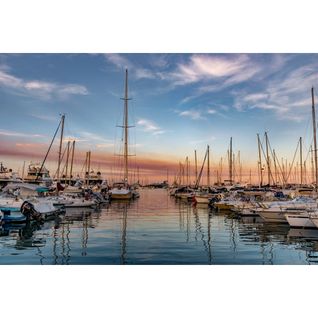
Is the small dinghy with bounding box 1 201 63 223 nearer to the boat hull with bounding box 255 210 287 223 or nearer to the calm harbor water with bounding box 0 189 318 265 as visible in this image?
the calm harbor water with bounding box 0 189 318 265

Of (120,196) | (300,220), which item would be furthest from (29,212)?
(120,196)

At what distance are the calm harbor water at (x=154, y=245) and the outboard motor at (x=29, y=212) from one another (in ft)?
4.42

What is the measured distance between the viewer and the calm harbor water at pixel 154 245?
774 cm

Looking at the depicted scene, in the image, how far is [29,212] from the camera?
48.1 feet

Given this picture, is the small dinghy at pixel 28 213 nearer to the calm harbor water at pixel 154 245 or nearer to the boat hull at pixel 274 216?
the calm harbor water at pixel 154 245

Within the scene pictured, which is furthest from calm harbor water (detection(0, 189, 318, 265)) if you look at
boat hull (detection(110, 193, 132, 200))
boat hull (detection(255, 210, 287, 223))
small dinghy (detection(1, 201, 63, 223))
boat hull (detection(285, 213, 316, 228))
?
boat hull (detection(110, 193, 132, 200))

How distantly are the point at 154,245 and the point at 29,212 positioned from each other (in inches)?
292

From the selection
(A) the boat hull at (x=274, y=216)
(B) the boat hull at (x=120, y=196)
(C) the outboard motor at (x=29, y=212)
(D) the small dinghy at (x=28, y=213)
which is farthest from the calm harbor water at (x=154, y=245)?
(B) the boat hull at (x=120, y=196)

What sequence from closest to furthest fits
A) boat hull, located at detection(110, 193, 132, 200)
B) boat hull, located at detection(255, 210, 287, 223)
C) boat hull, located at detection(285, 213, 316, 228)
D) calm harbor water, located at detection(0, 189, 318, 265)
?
calm harbor water, located at detection(0, 189, 318, 265)
boat hull, located at detection(285, 213, 316, 228)
boat hull, located at detection(255, 210, 287, 223)
boat hull, located at detection(110, 193, 132, 200)

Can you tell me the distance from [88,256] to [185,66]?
6.91 m

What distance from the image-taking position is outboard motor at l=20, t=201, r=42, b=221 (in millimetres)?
14387

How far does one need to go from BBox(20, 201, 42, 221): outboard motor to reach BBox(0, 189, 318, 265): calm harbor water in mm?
1347

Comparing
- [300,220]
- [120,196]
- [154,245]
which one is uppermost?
[120,196]

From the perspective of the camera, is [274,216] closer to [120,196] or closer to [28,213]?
[28,213]
